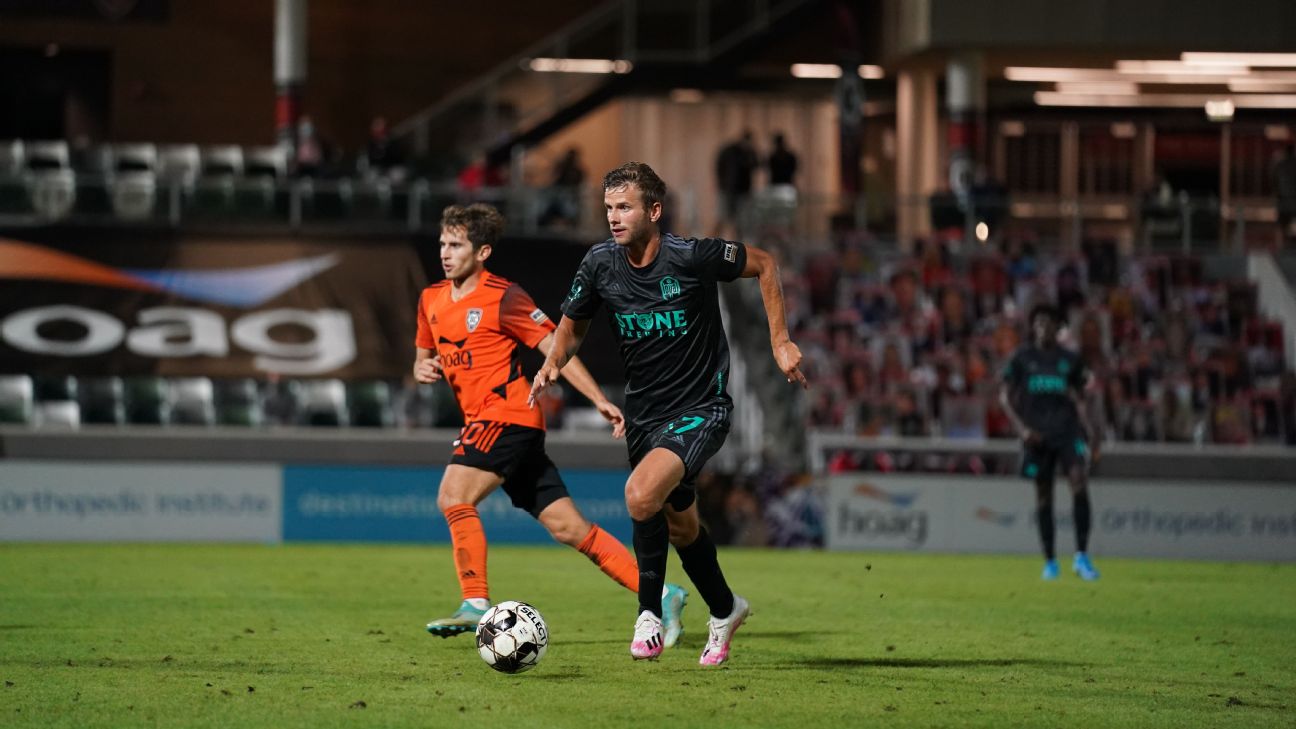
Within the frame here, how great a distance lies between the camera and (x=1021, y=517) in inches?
766

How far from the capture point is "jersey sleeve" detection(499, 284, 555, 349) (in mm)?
9273

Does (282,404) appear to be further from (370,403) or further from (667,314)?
(667,314)

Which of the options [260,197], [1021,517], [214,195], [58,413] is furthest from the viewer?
[260,197]

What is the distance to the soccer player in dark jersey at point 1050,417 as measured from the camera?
49.4 feet

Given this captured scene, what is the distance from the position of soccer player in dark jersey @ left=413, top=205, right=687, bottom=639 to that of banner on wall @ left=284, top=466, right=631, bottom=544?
9.61 metres

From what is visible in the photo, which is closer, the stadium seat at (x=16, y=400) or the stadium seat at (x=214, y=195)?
the stadium seat at (x=16, y=400)

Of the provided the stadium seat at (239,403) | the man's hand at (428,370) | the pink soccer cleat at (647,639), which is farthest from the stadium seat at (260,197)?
the pink soccer cleat at (647,639)

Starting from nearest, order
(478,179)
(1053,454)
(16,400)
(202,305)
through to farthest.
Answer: (1053,454) < (16,400) < (202,305) < (478,179)

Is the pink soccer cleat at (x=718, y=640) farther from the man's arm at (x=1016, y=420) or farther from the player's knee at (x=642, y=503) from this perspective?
the man's arm at (x=1016, y=420)

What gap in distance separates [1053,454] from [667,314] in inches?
303

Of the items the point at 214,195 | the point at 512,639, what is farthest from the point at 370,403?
the point at 512,639

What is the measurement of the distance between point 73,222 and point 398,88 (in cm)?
1032

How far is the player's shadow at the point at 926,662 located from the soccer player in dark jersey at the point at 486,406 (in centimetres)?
77

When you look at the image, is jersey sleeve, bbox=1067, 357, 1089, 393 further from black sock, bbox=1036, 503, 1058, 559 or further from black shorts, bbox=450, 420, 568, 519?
black shorts, bbox=450, 420, 568, 519
